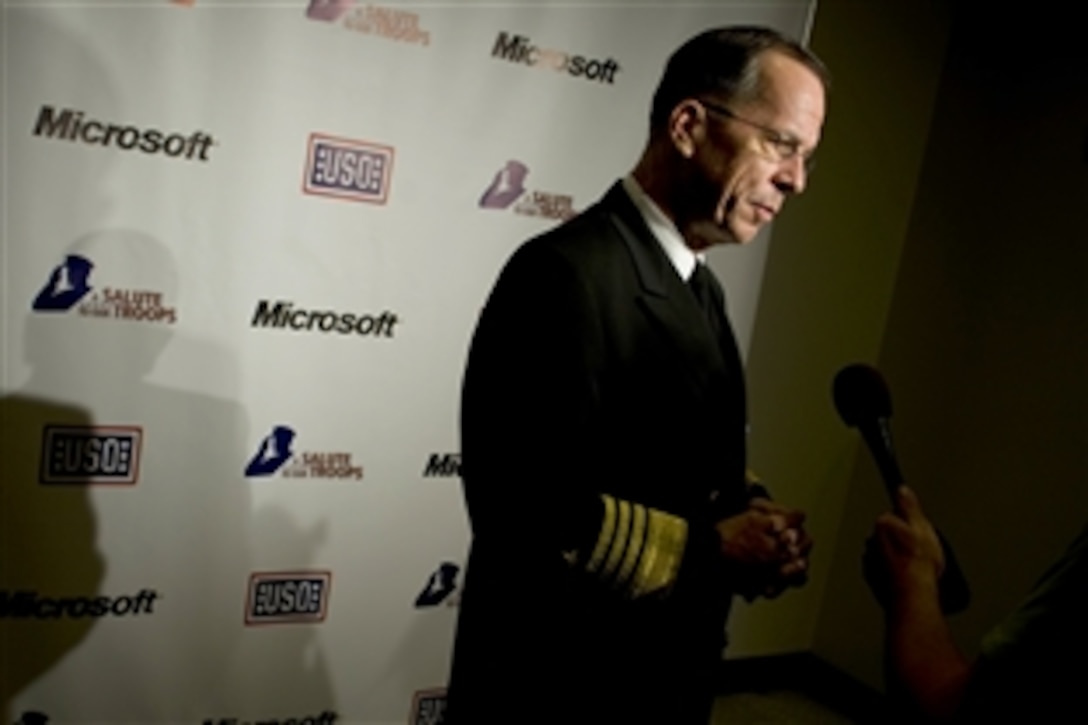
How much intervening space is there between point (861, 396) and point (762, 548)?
0.38 metres

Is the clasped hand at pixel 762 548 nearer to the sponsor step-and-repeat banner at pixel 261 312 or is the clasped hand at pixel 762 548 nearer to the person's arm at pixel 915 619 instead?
the person's arm at pixel 915 619

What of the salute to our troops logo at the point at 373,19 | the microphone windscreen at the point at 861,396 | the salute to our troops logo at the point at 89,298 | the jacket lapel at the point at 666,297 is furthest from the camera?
the salute to our troops logo at the point at 373,19

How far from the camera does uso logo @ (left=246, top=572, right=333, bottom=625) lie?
245 cm

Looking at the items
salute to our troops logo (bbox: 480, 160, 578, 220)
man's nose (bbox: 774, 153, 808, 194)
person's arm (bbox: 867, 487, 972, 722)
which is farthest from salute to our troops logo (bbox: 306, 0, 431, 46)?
person's arm (bbox: 867, 487, 972, 722)

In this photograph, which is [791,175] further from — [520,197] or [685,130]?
[520,197]

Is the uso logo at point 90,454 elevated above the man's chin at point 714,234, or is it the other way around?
the man's chin at point 714,234

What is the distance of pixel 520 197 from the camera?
101 inches

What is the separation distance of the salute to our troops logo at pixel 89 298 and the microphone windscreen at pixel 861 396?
1430 mm

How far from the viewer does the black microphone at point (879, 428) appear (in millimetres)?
1356

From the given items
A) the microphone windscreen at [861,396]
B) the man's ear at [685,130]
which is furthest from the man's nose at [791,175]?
the microphone windscreen at [861,396]

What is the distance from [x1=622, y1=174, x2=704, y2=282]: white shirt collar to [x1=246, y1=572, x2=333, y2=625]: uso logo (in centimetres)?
144

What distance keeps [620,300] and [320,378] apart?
1.23m

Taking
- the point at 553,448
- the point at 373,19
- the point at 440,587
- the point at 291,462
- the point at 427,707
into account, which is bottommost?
the point at 427,707

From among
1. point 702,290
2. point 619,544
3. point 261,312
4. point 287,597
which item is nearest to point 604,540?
point 619,544
